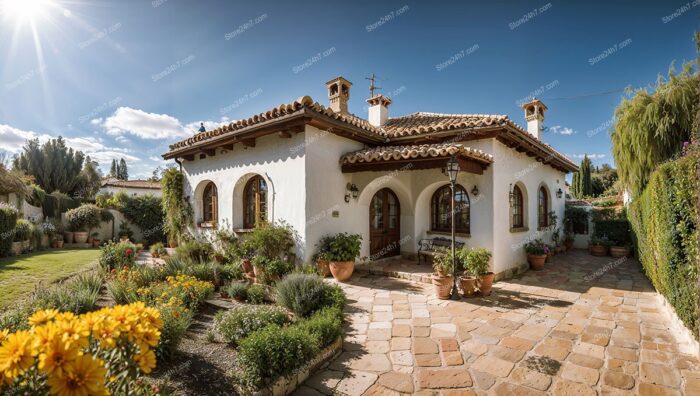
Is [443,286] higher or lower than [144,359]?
lower

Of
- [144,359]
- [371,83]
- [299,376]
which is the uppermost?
[371,83]

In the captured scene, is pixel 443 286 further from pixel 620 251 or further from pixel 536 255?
pixel 620 251

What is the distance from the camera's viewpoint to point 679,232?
14.7ft

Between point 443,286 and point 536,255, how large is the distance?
14.9ft

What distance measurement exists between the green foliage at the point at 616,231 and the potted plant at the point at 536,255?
214 inches

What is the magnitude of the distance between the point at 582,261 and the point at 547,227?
162cm

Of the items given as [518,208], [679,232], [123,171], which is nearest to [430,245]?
→ [518,208]

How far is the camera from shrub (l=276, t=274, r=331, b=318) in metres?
4.94

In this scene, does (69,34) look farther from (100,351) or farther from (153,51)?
(100,351)

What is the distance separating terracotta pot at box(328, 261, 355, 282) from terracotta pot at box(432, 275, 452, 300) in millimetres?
2126

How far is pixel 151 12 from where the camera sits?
6.89 m

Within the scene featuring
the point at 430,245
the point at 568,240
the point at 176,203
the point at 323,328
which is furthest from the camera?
the point at 568,240

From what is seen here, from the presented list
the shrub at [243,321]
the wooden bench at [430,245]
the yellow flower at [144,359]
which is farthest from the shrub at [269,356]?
the wooden bench at [430,245]

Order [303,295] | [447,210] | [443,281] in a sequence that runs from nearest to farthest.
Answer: [303,295]
[443,281]
[447,210]
